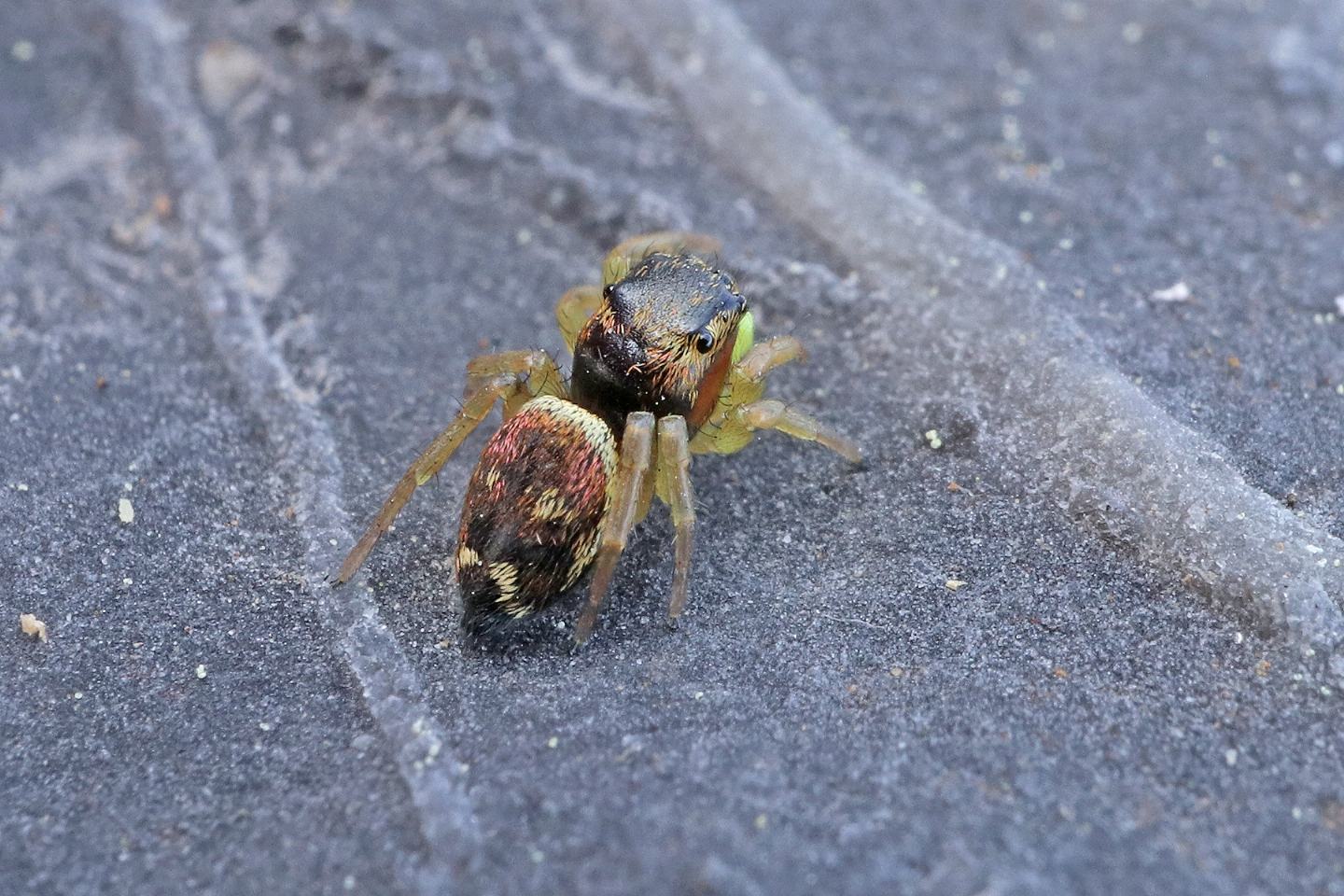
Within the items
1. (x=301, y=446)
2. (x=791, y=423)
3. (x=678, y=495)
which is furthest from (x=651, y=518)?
(x=301, y=446)

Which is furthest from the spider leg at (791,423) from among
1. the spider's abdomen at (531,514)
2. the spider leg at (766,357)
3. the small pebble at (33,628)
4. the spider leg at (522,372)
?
the small pebble at (33,628)

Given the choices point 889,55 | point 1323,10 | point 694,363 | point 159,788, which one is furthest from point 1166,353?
point 159,788

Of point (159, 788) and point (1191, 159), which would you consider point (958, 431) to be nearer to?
point (1191, 159)

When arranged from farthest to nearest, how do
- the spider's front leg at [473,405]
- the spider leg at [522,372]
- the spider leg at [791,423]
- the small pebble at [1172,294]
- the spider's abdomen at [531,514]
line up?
the small pebble at [1172,294]
the spider leg at [522,372]
the spider leg at [791,423]
the spider's front leg at [473,405]
the spider's abdomen at [531,514]

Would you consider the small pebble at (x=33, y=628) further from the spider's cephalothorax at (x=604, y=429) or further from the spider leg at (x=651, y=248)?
the spider leg at (x=651, y=248)

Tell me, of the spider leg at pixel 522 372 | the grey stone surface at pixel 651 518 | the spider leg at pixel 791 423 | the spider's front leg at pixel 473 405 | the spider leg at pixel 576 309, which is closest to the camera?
the grey stone surface at pixel 651 518

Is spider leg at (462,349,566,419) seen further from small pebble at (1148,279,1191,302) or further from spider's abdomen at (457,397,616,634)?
small pebble at (1148,279,1191,302)
